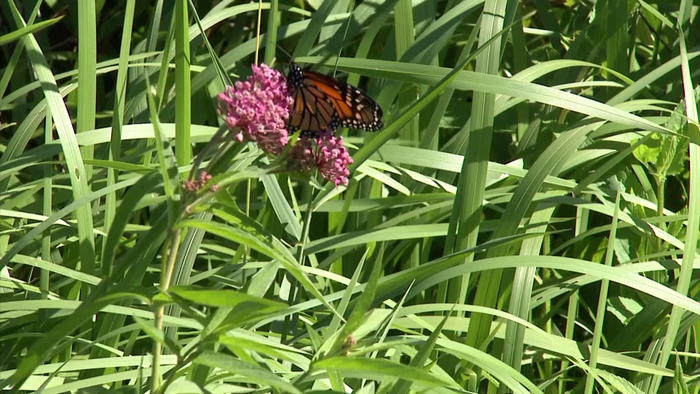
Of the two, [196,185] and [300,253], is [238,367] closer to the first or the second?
[196,185]

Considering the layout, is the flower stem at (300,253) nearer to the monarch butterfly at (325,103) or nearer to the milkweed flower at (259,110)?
the monarch butterfly at (325,103)

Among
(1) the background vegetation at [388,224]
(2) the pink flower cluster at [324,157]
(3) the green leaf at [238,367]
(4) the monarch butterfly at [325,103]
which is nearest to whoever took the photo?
(3) the green leaf at [238,367]

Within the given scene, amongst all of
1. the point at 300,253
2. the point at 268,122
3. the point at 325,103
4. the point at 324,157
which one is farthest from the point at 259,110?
the point at 325,103

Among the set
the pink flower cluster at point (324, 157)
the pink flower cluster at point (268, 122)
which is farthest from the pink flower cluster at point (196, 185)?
the pink flower cluster at point (324, 157)

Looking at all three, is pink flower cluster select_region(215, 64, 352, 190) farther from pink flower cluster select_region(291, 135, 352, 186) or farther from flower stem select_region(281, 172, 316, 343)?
flower stem select_region(281, 172, 316, 343)

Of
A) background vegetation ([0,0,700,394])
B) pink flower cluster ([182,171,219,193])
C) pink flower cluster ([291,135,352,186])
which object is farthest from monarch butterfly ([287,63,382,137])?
pink flower cluster ([182,171,219,193])

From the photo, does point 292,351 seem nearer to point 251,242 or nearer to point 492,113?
point 251,242

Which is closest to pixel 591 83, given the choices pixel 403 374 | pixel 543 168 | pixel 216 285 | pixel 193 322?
pixel 543 168
